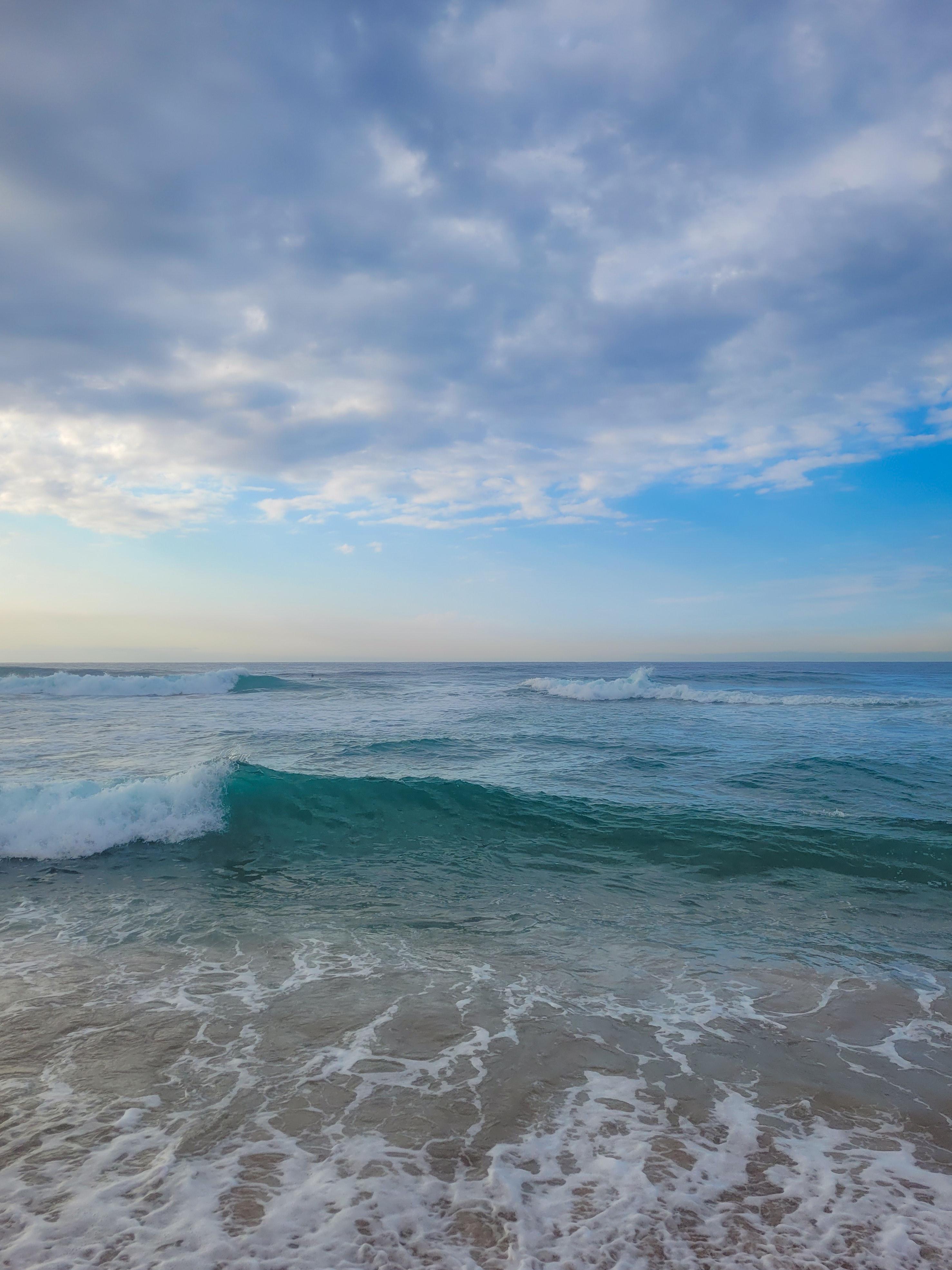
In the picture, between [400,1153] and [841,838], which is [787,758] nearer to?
[841,838]

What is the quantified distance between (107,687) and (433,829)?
32.4m

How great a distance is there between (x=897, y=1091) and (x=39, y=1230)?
4956 millimetres

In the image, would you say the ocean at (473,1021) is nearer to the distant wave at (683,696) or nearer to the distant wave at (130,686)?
the distant wave at (683,696)

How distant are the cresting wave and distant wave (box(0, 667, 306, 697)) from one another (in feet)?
84.7

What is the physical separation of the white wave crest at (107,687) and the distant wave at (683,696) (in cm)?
2107

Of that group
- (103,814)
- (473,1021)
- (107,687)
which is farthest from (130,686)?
(473,1021)

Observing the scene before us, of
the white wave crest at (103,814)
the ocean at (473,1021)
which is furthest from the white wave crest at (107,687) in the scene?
the white wave crest at (103,814)

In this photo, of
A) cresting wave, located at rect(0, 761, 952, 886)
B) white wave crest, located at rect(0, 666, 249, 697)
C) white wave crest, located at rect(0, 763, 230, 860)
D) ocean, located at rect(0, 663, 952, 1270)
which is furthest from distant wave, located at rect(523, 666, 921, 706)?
white wave crest, located at rect(0, 763, 230, 860)

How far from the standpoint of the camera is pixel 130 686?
36562mm

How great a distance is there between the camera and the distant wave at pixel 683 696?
31.2m

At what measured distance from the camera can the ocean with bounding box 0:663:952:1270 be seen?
3045 millimetres

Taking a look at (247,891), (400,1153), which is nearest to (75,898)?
(247,891)

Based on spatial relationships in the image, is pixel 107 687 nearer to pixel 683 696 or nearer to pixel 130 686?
pixel 130 686

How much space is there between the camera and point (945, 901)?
7762 millimetres
